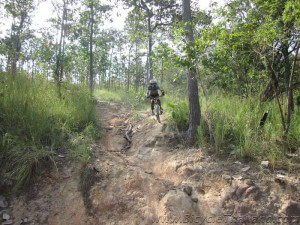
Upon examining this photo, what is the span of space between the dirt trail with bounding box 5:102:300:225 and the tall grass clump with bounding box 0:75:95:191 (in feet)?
1.38

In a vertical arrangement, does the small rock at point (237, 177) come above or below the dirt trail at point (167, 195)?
above

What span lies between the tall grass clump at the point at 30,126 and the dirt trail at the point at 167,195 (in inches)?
16.5

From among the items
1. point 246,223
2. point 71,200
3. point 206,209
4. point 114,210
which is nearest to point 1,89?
point 71,200

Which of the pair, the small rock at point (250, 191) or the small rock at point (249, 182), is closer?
the small rock at point (250, 191)

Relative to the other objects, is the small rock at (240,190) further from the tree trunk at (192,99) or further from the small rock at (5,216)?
the small rock at (5,216)

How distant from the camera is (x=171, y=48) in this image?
12.9 ft

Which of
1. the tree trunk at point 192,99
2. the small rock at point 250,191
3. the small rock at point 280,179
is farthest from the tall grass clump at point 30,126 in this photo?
the small rock at point 280,179

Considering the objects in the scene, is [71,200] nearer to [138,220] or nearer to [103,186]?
[103,186]

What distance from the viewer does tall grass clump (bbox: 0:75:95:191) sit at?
357 centimetres

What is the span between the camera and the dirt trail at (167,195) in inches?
118

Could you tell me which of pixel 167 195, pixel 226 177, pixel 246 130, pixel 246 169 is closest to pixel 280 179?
pixel 246 169

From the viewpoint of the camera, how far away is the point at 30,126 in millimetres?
4043

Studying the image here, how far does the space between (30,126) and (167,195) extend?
2733mm

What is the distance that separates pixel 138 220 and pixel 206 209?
982mm
